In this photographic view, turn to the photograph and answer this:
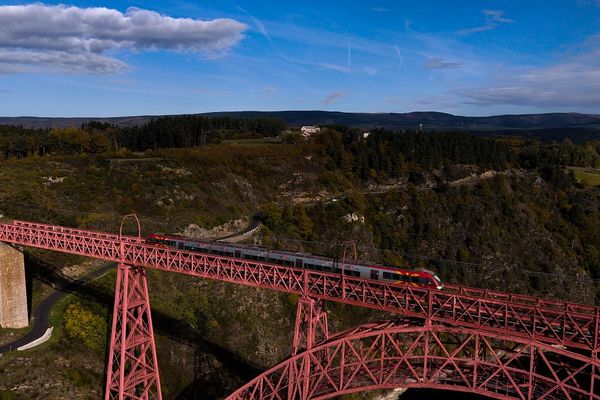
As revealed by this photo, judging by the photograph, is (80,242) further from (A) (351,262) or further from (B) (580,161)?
(B) (580,161)

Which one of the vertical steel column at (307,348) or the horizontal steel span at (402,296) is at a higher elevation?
the horizontal steel span at (402,296)

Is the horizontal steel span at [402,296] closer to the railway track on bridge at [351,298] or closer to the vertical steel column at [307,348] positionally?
the railway track on bridge at [351,298]

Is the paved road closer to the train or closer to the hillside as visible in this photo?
the hillside

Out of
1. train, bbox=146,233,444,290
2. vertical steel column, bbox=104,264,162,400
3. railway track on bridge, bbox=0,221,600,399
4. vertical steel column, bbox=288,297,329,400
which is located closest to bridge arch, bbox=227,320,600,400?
vertical steel column, bbox=288,297,329,400

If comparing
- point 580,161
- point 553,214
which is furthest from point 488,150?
point 580,161

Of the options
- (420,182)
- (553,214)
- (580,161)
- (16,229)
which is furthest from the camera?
(580,161)

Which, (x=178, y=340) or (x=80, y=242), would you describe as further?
(x=178, y=340)

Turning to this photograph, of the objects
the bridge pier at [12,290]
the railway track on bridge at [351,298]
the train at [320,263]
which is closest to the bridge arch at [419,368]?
the railway track on bridge at [351,298]
